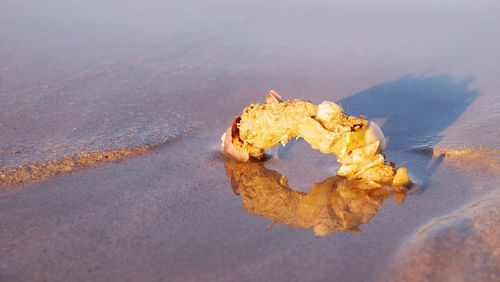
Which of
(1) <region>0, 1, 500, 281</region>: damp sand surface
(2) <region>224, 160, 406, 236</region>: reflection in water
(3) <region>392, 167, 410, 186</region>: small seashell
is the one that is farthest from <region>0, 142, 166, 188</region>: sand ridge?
(3) <region>392, 167, 410, 186</region>: small seashell

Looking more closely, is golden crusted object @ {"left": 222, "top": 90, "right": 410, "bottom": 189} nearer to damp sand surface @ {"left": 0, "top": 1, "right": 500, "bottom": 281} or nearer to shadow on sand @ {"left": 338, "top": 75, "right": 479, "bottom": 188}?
damp sand surface @ {"left": 0, "top": 1, "right": 500, "bottom": 281}

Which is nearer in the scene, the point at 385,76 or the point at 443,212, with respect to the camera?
the point at 443,212

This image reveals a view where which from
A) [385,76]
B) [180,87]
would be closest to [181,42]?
[180,87]

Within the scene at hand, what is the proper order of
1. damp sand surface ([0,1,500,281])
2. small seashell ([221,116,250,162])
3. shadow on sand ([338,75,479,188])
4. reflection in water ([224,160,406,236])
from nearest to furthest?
damp sand surface ([0,1,500,281]) < reflection in water ([224,160,406,236]) < small seashell ([221,116,250,162]) < shadow on sand ([338,75,479,188])

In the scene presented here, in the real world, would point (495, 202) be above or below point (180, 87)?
below

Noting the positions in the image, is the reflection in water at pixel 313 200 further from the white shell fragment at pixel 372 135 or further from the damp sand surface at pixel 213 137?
the white shell fragment at pixel 372 135

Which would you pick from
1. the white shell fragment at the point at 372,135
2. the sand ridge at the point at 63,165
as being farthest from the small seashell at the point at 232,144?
the white shell fragment at the point at 372,135

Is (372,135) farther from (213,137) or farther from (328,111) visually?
(213,137)

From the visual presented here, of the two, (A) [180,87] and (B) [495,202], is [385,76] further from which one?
(B) [495,202]
